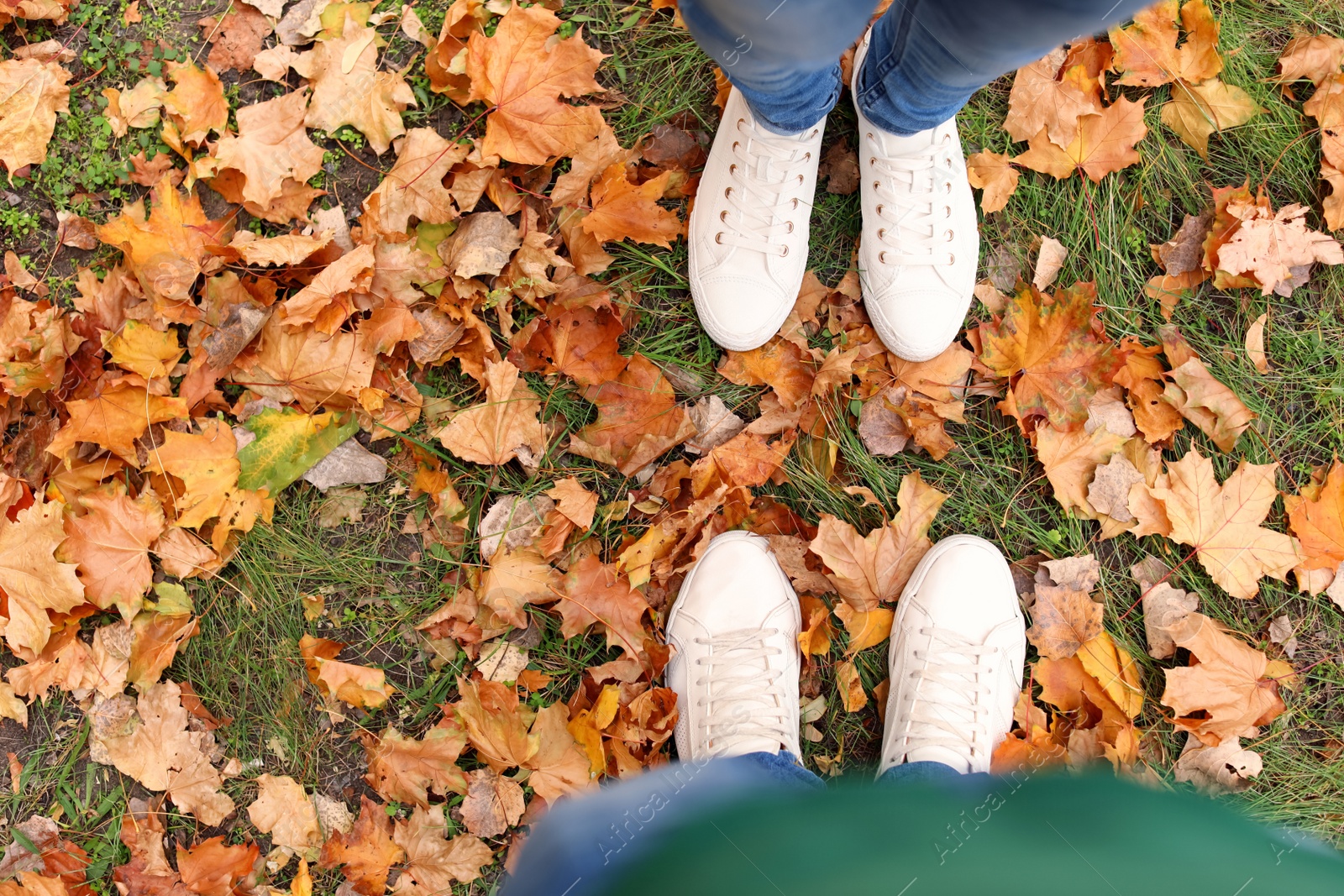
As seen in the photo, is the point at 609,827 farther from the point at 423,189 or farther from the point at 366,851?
the point at 423,189

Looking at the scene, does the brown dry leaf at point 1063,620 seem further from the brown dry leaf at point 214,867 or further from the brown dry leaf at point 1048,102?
the brown dry leaf at point 214,867

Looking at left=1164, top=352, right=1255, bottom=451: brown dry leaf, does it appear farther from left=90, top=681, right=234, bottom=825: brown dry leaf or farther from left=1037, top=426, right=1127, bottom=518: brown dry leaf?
left=90, top=681, right=234, bottom=825: brown dry leaf

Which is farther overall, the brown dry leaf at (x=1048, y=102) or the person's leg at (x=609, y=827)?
the brown dry leaf at (x=1048, y=102)

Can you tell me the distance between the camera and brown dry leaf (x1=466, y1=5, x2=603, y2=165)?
1759 millimetres

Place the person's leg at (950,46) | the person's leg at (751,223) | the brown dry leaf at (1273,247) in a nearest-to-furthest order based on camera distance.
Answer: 1. the person's leg at (950,46)
2. the person's leg at (751,223)
3. the brown dry leaf at (1273,247)

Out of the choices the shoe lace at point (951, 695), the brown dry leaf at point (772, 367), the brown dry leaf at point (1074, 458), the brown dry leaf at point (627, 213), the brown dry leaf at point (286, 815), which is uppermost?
the brown dry leaf at point (627, 213)

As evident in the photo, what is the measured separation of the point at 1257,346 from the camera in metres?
1.80

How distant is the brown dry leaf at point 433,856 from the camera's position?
171 cm

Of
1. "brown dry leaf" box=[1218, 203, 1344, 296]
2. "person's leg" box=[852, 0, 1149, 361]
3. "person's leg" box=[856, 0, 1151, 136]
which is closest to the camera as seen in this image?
"person's leg" box=[856, 0, 1151, 136]

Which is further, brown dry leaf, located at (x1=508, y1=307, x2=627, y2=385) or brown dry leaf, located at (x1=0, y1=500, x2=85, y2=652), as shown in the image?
brown dry leaf, located at (x1=508, y1=307, x2=627, y2=385)

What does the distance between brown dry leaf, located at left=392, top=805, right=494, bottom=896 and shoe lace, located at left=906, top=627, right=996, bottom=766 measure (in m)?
1.01

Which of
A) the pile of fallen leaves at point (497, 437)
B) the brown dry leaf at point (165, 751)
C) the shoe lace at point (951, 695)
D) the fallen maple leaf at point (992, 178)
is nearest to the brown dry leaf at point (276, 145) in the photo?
the pile of fallen leaves at point (497, 437)

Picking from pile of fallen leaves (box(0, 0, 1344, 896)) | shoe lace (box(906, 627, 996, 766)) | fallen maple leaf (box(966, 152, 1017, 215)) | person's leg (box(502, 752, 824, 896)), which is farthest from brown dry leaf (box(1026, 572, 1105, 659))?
fallen maple leaf (box(966, 152, 1017, 215))

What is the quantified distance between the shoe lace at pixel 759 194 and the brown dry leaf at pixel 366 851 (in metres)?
1.54
